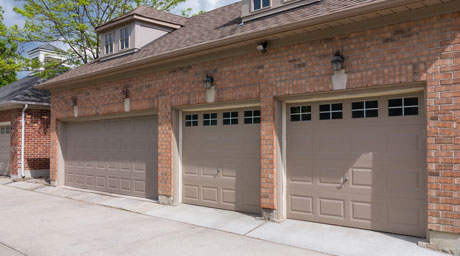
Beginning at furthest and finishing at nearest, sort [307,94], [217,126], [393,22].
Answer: [217,126] < [307,94] < [393,22]

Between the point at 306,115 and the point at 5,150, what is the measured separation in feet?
50.3

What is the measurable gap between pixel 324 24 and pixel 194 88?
3601 millimetres

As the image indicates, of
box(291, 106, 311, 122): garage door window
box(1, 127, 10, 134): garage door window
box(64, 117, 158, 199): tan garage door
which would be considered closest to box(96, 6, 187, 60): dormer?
box(64, 117, 158, 199): tan garage door

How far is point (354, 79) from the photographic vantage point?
6.34 metres

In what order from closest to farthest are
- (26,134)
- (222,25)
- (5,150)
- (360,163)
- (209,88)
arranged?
(360,163)
(209,88)
(222,25)
(26,134)
(5,150)

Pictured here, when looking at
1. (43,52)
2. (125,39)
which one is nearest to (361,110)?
(125,39)

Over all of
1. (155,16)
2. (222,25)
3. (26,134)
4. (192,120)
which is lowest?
(26,134)

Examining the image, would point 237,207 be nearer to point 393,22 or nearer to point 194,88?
point 194,88

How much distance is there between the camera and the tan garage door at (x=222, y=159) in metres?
8.02

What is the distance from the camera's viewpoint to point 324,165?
694cm

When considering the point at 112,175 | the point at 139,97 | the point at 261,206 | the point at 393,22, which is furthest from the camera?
the point at 112,175

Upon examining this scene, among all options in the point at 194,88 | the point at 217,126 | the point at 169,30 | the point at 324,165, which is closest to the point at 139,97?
the point at 194,88

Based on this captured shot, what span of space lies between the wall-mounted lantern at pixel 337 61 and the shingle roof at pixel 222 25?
0.76 meters

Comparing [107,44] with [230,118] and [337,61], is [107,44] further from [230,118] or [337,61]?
[337,61]
